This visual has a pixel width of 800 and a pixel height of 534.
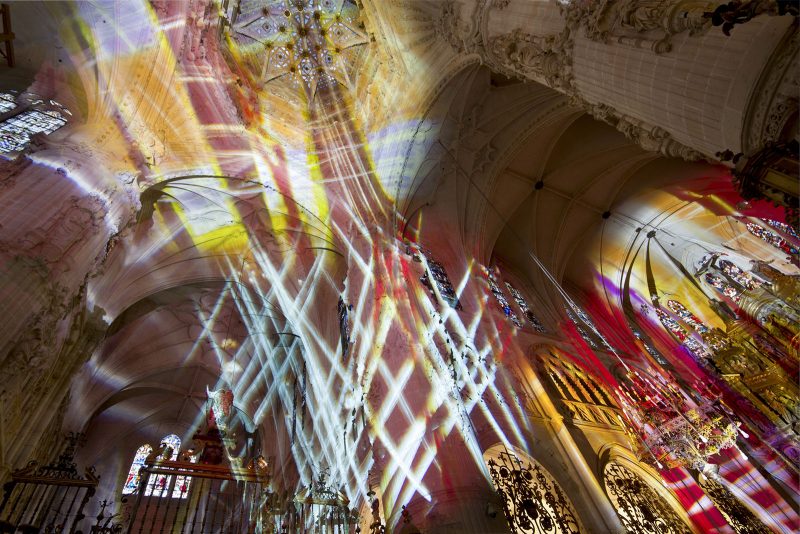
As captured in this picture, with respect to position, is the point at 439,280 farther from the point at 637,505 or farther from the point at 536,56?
the point at 637,505

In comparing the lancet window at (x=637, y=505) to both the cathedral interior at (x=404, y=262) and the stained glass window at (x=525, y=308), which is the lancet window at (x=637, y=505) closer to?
the cathedral interior at (x=404, y=262)

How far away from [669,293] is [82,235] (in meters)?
16.6

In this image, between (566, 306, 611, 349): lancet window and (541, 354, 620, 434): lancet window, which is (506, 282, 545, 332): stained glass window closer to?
(541, 354, 620, 434): lancet window

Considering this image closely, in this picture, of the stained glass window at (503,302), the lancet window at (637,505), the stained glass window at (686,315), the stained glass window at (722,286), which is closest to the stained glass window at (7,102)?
the stained glass window at (503,302)

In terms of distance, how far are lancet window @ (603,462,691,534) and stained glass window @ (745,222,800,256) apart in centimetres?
691

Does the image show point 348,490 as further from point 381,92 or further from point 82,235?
point 381,92

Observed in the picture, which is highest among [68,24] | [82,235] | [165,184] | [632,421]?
[68,24]

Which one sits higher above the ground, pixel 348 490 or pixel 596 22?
pixel 596 22

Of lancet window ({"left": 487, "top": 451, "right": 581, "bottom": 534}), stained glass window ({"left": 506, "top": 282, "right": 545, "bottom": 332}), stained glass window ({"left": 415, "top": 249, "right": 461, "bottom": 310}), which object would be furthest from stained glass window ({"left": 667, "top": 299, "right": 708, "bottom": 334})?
lancet window ({"left": 487, "top": 451, "right": 581, "bottom": 534})

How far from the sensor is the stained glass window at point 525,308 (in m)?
12.8

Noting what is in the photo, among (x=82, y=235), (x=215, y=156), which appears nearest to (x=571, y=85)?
(x=82, y=235)

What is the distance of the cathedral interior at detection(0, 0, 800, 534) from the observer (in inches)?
224

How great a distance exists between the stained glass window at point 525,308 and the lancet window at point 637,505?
4437 millimetres

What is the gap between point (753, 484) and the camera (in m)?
9.40
